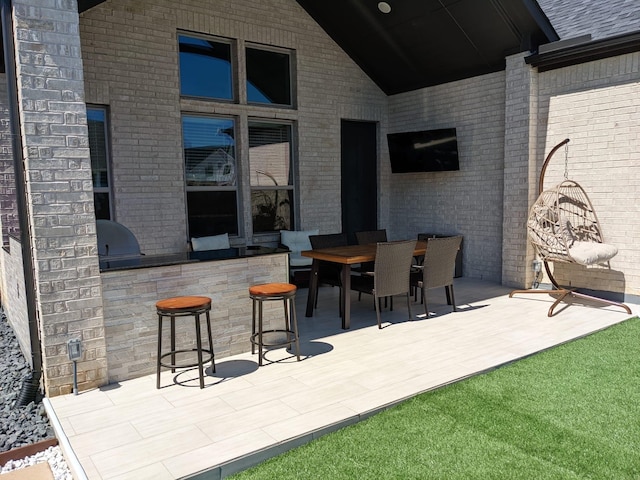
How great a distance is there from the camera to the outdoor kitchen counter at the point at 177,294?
354cm

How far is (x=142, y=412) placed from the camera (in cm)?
309

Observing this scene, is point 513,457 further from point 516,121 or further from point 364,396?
point 516,121

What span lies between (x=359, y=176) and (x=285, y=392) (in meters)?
5.65

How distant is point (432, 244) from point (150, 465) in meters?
3.61

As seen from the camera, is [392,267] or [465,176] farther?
[465,176]

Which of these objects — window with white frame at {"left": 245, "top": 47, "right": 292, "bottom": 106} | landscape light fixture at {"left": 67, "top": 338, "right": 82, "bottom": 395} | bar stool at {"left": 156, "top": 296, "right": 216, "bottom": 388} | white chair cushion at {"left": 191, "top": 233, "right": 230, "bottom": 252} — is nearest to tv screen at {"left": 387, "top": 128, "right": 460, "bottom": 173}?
window with white frame at {"left": 245, "top": 47, "right": 292, "bottom": 106}

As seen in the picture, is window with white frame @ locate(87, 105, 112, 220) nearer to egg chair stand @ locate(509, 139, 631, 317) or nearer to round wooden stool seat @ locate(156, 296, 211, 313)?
round wooden stool seat @ locate(156, 296, 211, 313)

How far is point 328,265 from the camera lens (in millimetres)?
5633

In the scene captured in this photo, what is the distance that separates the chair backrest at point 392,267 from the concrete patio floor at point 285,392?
0.41m

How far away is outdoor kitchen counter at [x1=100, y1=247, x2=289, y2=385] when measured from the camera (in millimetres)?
3538

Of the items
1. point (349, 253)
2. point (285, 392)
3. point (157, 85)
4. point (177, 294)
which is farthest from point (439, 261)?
point (157, 85)

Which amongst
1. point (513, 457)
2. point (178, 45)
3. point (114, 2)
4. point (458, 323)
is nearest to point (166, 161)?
point (178, 45)

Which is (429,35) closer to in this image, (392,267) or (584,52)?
(584,52)

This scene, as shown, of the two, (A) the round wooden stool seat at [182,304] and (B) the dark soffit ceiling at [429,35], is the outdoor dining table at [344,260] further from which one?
(B) the dark soffit ceiling at [429,35]
